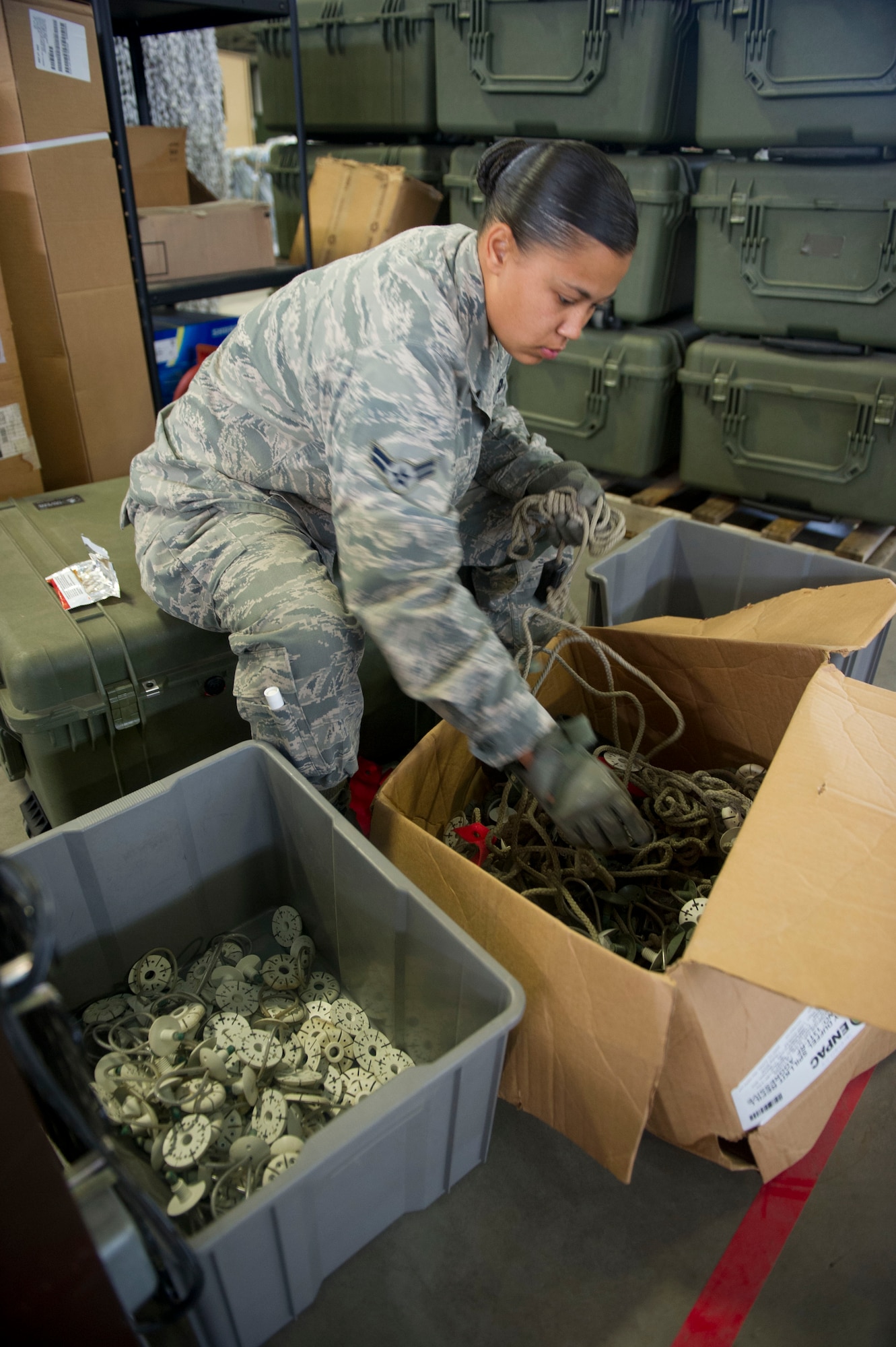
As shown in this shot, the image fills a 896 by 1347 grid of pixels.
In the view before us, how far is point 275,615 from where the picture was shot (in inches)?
46.9

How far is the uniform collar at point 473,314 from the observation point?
1.09 meters

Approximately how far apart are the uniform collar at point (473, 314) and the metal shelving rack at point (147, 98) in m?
1.21

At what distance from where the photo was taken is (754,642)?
131 cm

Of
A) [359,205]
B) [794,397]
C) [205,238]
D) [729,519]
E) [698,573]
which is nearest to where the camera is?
[698,573]

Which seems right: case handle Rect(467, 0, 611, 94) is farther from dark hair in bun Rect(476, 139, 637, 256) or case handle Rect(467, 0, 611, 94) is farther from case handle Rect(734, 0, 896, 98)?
dark hair in bun Rect(476, 139, 637, 256)

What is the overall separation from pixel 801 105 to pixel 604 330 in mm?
686

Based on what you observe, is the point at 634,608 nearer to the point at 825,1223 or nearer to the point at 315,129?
the point at 825,1223

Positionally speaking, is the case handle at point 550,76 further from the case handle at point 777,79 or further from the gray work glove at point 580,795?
the gray work glove at point 580,795

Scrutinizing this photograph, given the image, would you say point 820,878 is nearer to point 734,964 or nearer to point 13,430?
point 734,964

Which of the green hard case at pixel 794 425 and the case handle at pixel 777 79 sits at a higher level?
the case handle at pixel 777 79

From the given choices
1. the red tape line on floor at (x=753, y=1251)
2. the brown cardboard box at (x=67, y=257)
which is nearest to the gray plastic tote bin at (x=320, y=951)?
the red tape line on floor at (x=753, y=1251)

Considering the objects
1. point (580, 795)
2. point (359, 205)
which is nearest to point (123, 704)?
point (580, 795)

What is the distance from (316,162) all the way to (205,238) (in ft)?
2.64

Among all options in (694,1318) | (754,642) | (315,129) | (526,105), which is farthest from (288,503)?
(315,129)
